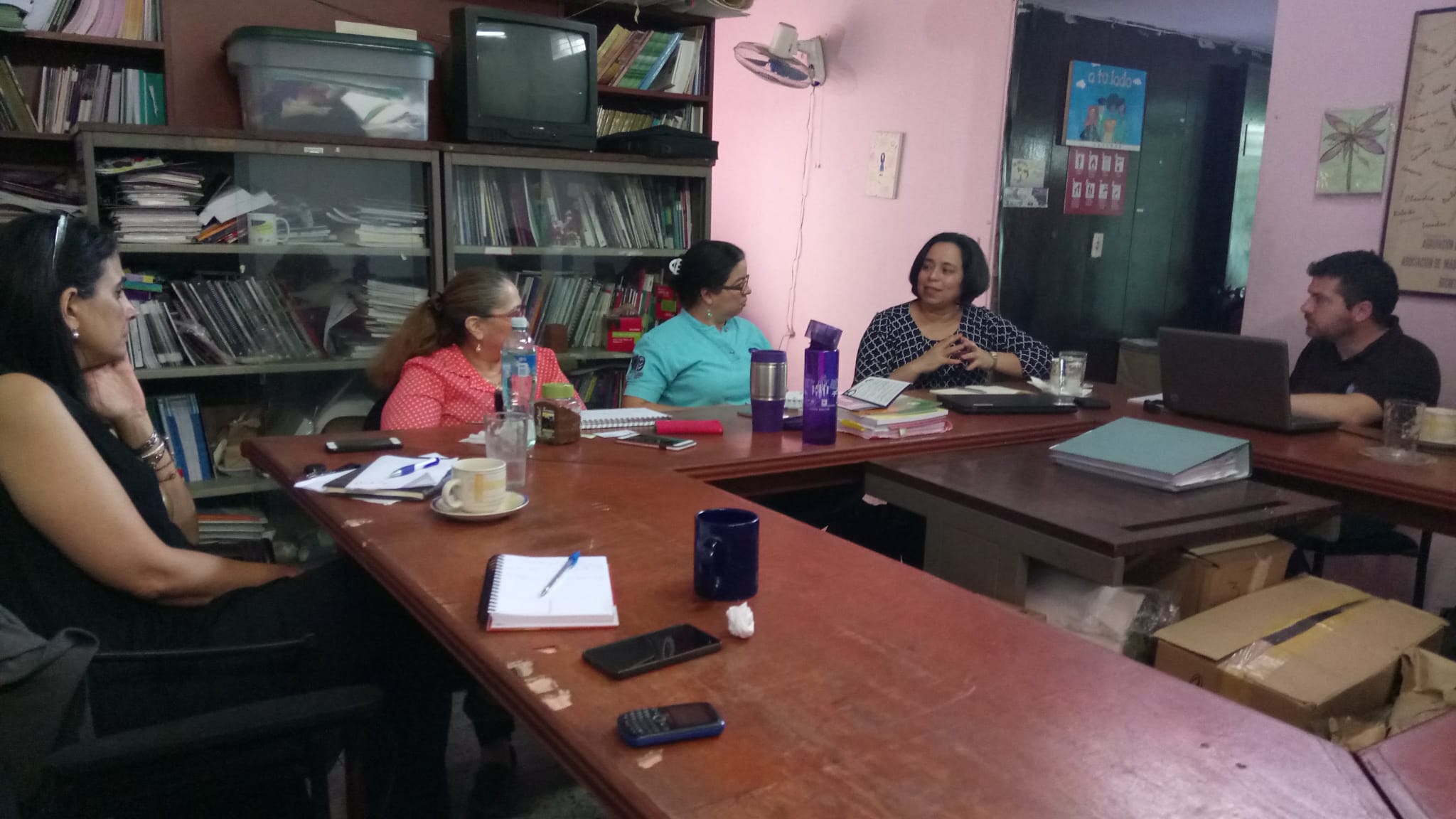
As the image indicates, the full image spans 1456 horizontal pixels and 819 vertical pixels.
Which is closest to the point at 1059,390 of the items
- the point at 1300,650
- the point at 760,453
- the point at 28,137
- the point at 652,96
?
the point at 760,453

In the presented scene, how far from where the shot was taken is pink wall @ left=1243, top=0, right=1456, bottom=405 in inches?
108

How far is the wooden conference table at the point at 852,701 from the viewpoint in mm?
791

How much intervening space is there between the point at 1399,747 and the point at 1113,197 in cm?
354

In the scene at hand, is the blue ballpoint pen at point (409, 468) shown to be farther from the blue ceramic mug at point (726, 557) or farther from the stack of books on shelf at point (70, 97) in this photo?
the stack of books on shelf at point (70, 97)

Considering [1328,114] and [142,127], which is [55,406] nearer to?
[142,127]

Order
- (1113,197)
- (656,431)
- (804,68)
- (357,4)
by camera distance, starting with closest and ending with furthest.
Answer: (656,431) → (357,4) → (1113,197) → (804,68)

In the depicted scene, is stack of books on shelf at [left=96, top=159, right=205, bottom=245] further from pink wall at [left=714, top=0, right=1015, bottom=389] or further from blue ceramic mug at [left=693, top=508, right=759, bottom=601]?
pink wall at [left=714, top=0, right=1015, bottom=389]

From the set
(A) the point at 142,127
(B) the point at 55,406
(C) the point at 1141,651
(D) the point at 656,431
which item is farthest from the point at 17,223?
(C) the point at 1141,651

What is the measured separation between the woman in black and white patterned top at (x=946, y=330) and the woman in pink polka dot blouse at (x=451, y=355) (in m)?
1.14

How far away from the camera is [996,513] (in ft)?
5.44

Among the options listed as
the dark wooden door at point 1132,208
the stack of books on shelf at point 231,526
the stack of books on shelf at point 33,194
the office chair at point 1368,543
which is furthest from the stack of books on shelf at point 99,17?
the office chair at point 1368,543

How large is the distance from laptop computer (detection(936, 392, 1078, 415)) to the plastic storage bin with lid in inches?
76.6

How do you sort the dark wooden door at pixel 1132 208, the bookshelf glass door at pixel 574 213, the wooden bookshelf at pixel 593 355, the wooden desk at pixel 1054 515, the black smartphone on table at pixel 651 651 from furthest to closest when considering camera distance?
the dark wooden door at pixel 1132 208 → the wooden bookshelf at pixel 593 355 → the bookshelf glass door at pixel 574 213 → the wooden desk at pixel 1054 515 → the black smartphone on table at pixel 651 651

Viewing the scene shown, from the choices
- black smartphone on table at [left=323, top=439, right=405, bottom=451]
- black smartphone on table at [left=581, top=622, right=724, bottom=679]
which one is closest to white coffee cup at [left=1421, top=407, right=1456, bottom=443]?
black smartphone on table at [left=581, top=622, right=724, bottom=679]
